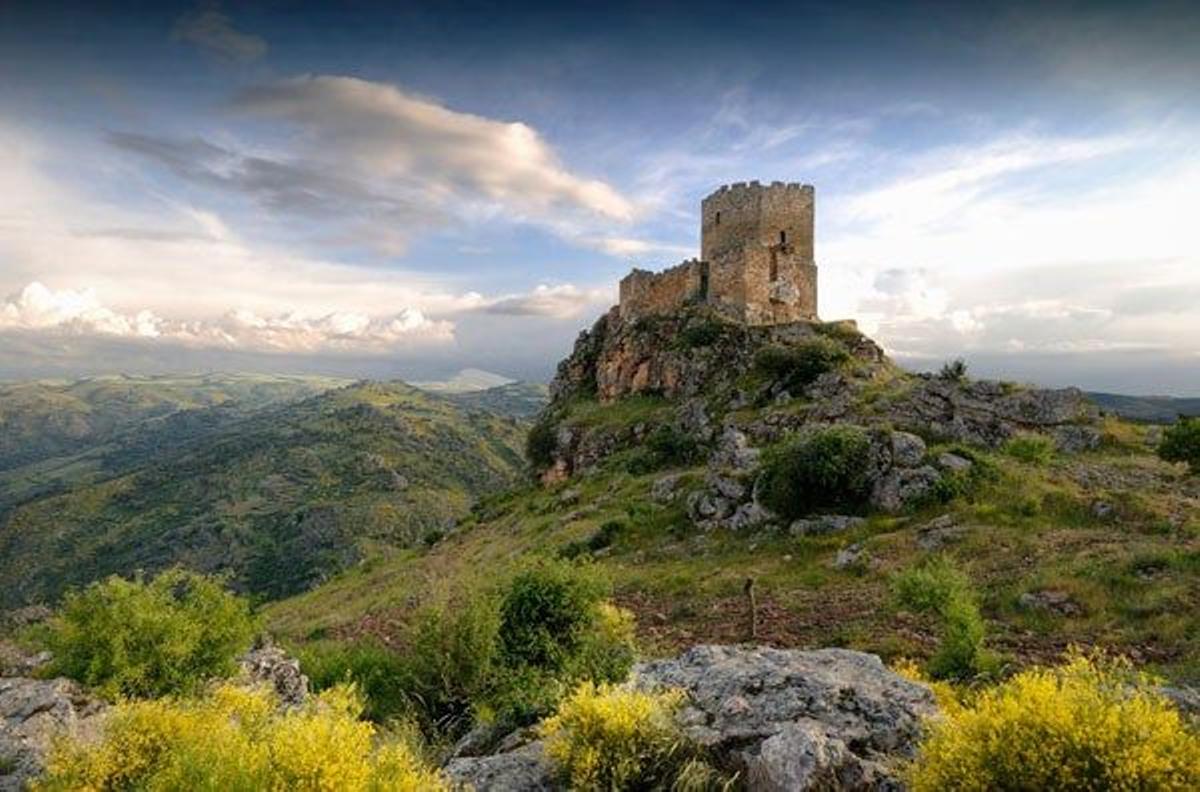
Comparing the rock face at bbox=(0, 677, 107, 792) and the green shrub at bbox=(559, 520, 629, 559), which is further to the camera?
the green shrub at bbox=(559, 520, 629, 559)

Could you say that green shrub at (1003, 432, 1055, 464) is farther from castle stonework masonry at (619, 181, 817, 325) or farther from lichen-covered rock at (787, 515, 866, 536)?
castle stonework masonry at (619, 181, 817, 325)

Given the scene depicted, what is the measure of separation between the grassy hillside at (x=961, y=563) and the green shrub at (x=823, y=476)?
1.72 m

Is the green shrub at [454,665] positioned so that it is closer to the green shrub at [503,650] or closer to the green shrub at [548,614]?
the green shrub at [503,650]

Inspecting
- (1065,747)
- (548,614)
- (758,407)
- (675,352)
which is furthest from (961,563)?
(675,352)

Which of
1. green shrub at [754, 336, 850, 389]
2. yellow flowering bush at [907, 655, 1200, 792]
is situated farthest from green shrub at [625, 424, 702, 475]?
yellow flowering bush at [907, 655, 1200, 792]

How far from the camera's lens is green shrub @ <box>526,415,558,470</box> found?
58219mm

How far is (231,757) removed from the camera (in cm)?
663

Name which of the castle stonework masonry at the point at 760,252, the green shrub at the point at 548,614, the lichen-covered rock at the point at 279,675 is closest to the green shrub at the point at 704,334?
the castle stonework masonry at the point at 760,252

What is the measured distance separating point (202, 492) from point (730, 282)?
190737 millimetres

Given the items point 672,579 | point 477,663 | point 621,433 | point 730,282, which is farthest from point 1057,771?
point 730,282

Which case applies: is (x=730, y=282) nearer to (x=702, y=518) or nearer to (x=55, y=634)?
(x=702, y=518)

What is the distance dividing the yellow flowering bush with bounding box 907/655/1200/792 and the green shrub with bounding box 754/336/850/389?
39.2 m

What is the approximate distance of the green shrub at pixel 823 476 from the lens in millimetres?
26469

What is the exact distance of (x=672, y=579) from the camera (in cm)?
2328
